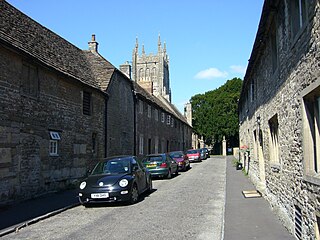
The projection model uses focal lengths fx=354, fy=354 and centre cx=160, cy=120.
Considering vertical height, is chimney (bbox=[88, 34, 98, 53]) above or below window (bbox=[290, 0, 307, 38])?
above

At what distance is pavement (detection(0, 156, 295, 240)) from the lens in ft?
24.0

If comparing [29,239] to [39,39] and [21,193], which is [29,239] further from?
[39,39]

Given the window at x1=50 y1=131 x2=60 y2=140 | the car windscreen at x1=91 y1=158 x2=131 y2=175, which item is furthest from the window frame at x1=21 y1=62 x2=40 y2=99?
the car windscreen at x1=91 y1=158 x2=131 y2=175

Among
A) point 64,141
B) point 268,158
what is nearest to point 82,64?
point 64,141

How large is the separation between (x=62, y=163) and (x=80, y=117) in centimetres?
282

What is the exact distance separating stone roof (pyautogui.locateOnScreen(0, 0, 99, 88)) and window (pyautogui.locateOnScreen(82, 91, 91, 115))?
1.92 ft

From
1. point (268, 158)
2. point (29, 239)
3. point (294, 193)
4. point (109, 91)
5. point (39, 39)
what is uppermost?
point (39, 39)

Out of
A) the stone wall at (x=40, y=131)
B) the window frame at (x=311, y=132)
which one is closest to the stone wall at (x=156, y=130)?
the stone wall at (x=40, y=131)

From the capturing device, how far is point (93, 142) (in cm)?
1906

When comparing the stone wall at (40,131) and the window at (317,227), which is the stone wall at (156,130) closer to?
the stone wall at (40,131)

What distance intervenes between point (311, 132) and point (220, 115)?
58.9m

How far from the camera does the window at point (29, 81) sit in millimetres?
12852

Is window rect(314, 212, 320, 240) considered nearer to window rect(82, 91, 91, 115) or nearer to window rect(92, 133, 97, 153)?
window rect(82, 91, 91, 115)

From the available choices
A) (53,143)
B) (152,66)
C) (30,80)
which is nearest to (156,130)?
(53,143)
